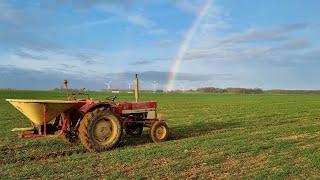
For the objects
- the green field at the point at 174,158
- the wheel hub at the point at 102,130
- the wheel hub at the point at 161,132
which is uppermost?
the wheel hub at the point at 102,130

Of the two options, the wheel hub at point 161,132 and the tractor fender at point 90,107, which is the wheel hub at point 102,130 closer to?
the tractor fender at point 90,107

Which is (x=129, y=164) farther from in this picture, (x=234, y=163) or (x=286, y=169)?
(x=286, y=169)

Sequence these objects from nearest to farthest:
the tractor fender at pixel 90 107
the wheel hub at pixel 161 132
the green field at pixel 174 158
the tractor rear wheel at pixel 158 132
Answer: the green field at pixel 174 158 → the tractor fender at pixel 90 107 → the tractor rear wheel at pixel 158 132 → the wheel hub at pixel 161 132

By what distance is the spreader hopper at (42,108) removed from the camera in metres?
11.6

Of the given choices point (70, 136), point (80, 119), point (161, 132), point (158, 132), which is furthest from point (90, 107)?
point (161, 132)

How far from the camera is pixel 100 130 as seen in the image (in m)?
12.3

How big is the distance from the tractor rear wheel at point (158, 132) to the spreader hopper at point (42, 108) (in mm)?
2929

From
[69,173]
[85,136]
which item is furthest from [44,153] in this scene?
[69,173]

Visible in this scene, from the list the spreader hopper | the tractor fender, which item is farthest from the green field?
the tractor fender

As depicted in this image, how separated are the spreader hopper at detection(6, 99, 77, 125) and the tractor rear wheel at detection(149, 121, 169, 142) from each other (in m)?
2.93

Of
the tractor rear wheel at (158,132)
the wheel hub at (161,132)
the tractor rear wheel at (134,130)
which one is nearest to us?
the tractor rear wheel at (158,132)

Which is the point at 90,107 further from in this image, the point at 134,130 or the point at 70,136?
the point at 134,130

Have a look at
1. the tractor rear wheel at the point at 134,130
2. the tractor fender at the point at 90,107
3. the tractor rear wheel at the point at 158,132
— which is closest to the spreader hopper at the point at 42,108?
the tractor fender at the point at 90,107

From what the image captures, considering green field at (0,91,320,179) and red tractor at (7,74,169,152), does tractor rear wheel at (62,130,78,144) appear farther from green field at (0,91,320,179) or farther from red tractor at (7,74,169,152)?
green field at (0,91,320,179)
